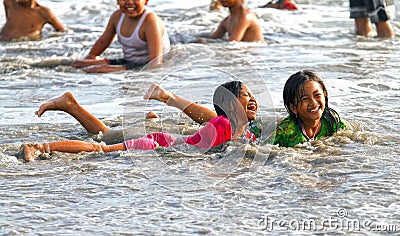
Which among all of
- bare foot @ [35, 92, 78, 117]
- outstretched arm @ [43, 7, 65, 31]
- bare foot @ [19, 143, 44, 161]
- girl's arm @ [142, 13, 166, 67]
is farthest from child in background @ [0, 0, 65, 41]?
bare foot @ [19, 143, 44, 161]

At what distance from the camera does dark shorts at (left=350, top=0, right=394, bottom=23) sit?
10281 millimetres

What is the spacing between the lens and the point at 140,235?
3551 millimetres

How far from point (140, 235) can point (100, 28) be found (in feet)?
28.8

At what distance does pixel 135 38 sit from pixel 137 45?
0.11 meters

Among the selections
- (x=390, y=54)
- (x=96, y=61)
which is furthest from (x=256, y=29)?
(x=96, y=61)

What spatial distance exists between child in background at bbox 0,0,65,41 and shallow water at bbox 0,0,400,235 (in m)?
1.93

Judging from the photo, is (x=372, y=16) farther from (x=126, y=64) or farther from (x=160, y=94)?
(x=160, y=94)

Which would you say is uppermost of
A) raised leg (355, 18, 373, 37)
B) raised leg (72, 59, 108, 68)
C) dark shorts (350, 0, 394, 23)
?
raised leg (72, 59, 108, 68)

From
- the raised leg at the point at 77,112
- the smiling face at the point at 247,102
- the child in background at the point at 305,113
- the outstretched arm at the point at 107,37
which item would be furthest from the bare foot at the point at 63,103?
the outstretched arm at the point at 107,37

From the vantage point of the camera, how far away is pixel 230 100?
5.15 metres

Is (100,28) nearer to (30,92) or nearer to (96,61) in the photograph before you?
(96,61)

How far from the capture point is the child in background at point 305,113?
5.00 m

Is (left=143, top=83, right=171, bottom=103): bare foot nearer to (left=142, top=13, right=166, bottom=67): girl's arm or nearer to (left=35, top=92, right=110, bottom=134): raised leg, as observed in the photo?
(left=35, top=92, right=110, bottom=134): raised leg

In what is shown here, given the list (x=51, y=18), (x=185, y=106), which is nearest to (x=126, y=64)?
(x=51, y=18)
